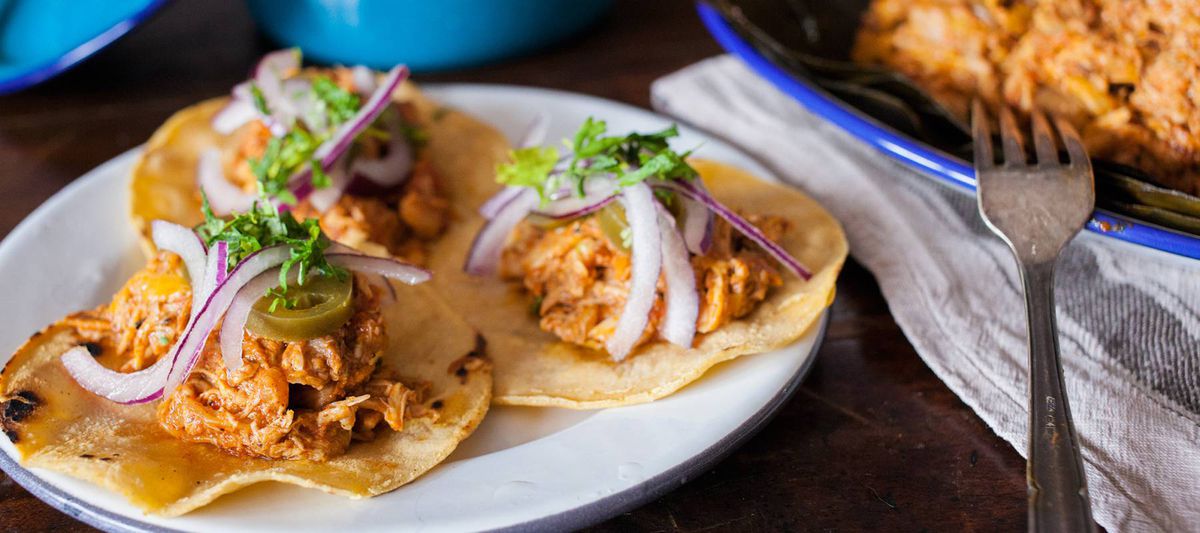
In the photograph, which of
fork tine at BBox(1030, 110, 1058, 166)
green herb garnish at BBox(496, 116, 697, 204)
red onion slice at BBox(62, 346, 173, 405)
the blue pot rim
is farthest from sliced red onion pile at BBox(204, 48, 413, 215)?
fork tine at BBox(1030, 110, 1058, 166)

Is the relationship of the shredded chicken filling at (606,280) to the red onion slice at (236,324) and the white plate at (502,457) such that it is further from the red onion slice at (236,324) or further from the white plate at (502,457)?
the red onion slice at (236,324)

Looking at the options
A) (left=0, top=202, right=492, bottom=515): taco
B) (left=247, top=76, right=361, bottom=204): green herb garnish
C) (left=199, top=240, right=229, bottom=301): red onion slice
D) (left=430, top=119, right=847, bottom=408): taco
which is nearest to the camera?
(left=0, top=202, right=492, bottom=515): taco

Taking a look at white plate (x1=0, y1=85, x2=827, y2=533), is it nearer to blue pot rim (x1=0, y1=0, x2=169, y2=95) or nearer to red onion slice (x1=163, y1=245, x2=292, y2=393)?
red onion slice (x1=163, y1=245, x2=292, y2=393)

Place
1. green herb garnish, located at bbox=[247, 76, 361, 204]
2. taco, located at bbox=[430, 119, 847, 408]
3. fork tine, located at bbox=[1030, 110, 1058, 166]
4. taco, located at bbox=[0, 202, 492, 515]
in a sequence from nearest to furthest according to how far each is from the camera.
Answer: taco, located at bbox=[0, 202, 492, 515], taco, located at bbox=[430, 119, 847, 408], fork tine, located at bbox=[1030, 110, 1058, 166], green herb garnish, located at bbox=[247, 76, 361, 204]

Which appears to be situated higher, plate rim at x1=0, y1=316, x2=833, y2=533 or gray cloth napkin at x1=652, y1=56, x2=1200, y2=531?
plate rim at x1=0, y1=316, x2=833, y2=533

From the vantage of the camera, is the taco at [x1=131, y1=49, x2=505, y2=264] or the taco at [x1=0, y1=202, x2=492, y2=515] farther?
the taco at [x1=131, y1=49, x2=505, y2=264]

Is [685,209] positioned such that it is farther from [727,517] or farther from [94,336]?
[94,336]

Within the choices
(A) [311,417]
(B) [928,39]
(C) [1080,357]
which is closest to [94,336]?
(A) [311,417]

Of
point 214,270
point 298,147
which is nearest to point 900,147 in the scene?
point 298,147
